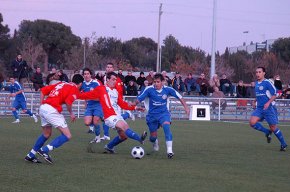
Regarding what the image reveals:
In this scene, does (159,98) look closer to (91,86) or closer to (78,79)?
(78,79)

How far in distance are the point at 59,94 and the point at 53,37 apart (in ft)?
205

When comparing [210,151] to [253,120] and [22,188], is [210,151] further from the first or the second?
[22,188]

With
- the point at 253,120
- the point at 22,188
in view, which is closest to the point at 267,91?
the point at 253,120

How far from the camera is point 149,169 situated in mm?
10641

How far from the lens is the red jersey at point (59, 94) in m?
11.1

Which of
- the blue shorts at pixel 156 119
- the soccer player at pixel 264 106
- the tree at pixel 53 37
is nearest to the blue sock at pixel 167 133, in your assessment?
the blue shorts at pixel 156 119

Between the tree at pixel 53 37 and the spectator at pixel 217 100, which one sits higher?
the tree at pixel 53 37

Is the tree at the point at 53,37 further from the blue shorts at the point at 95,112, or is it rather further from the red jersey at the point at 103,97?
the red jersey at the point at 103,97

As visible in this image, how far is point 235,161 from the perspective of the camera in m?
12.4

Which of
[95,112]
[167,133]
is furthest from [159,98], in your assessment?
[95,112]

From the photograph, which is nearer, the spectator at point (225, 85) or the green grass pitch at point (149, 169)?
the green grass pitch at point (149, 169)

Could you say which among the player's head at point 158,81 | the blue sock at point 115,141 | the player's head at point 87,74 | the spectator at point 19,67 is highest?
the spectator at point 19,67

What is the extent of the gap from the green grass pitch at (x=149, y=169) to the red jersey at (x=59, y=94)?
117 centimetres

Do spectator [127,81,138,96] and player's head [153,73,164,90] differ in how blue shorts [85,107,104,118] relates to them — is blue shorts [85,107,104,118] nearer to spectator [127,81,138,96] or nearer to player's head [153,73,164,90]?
player's head [153,73,164,90]
